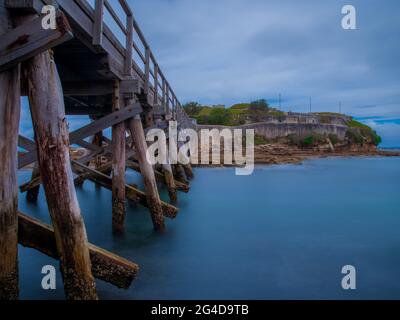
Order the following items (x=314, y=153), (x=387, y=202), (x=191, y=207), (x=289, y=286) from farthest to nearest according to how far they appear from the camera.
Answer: (x=314, y=153)
(x=387, y=202)
(x=191, y=207)
(x=289, y=286)

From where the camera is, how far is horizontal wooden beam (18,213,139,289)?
10.3ft

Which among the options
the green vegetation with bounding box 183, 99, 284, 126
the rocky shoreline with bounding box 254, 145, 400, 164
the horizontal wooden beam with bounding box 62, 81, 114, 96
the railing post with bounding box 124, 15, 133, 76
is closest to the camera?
the railing post with bounding box 124, 15, 133, 76

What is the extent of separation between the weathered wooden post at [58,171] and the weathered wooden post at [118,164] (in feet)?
9.48

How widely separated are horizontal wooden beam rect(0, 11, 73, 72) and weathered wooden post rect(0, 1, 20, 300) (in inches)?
5.3

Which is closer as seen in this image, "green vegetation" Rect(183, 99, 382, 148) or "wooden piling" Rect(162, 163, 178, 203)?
"wooden piling" Rect(162, 163, 178, 203)

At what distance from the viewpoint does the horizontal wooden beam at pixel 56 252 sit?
3133mm

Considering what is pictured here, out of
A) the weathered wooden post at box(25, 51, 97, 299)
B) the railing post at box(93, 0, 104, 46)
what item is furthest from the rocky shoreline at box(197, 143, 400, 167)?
the weathered wooden post at box(25, 51, 97, 299)

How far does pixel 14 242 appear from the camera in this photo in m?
2.88

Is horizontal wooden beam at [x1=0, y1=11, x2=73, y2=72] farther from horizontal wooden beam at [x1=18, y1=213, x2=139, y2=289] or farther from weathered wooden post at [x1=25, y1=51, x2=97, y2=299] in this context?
horizontal wooden beam at [x1=18, y1=213, x2=139, y2=289]

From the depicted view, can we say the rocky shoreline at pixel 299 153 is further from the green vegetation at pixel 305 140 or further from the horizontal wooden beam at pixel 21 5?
the horizontal wooden beam at pixel 21 5
